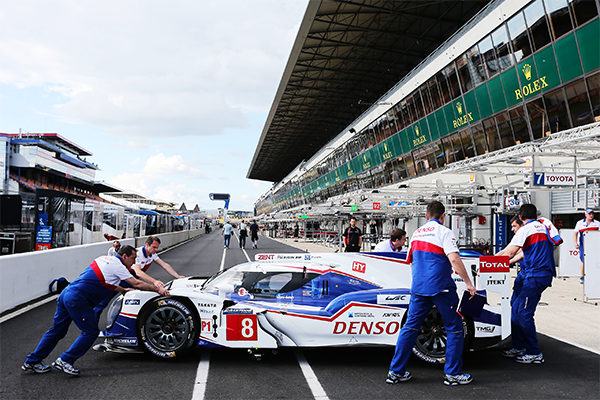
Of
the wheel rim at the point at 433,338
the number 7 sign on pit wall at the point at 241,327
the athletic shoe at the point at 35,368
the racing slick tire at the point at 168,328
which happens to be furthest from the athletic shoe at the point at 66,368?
the wheel rim at the point at 433,338

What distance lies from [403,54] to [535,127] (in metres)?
21.6

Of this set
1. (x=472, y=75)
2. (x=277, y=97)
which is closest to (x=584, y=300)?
(x=472, y=75)

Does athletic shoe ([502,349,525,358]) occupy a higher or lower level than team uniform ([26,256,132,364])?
lower

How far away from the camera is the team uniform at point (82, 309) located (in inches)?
191

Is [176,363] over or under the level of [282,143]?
under

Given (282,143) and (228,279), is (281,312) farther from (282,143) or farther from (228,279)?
(282,143)

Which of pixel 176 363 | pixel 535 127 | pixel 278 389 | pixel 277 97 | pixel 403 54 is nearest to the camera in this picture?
pixel 278 389

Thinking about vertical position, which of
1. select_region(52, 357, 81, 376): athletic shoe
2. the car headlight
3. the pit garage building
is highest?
the pit garage building

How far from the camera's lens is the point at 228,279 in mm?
6047

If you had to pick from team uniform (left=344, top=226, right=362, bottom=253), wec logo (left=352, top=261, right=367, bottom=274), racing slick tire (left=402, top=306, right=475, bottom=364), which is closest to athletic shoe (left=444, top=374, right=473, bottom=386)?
racing slick tire (left=402, top=306, right=475, bottom=364)

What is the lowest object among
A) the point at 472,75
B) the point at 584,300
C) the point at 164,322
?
the point at 584,300

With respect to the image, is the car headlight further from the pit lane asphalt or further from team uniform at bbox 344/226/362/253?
team uniform at bbox 344/226/362/253

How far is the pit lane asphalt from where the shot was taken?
4.40m

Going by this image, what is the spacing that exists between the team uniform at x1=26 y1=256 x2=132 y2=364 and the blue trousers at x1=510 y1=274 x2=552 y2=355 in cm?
452
